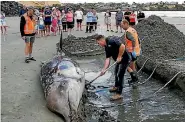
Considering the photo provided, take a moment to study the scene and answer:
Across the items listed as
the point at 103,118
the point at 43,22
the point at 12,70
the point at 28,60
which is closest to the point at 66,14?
the point at 43,22

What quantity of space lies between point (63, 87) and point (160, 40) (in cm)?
1056

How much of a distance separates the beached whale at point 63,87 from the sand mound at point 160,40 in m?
6.22

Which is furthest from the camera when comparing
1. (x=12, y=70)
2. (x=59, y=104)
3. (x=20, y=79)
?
(x=12, y=70)

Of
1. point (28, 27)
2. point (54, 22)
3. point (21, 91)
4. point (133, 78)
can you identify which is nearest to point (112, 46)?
point (133, 78)

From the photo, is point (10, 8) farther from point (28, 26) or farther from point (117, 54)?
point (117, 54)

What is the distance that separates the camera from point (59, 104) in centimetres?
813

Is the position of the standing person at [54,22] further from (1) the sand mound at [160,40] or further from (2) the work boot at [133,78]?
(2) the work boot at [133,78]

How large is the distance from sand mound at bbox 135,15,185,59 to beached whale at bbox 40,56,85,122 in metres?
6.22

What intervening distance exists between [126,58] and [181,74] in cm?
189

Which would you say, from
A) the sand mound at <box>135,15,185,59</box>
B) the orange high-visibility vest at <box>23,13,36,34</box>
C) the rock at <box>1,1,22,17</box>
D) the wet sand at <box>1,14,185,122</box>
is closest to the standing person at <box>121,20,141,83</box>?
the wet sand at <box>1,14,185,122</box>

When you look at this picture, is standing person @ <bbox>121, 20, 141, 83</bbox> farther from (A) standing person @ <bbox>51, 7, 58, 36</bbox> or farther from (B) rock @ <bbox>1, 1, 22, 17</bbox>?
(B) rock @ <bbox>1, 1, 22, 17</bbox>

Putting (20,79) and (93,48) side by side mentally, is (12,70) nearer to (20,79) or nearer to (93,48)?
(20,79)

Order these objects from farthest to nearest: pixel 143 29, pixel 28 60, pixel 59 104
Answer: pixel 143 29 → pixel 28 60 → pixel 59 104

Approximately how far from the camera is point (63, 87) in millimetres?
8688
